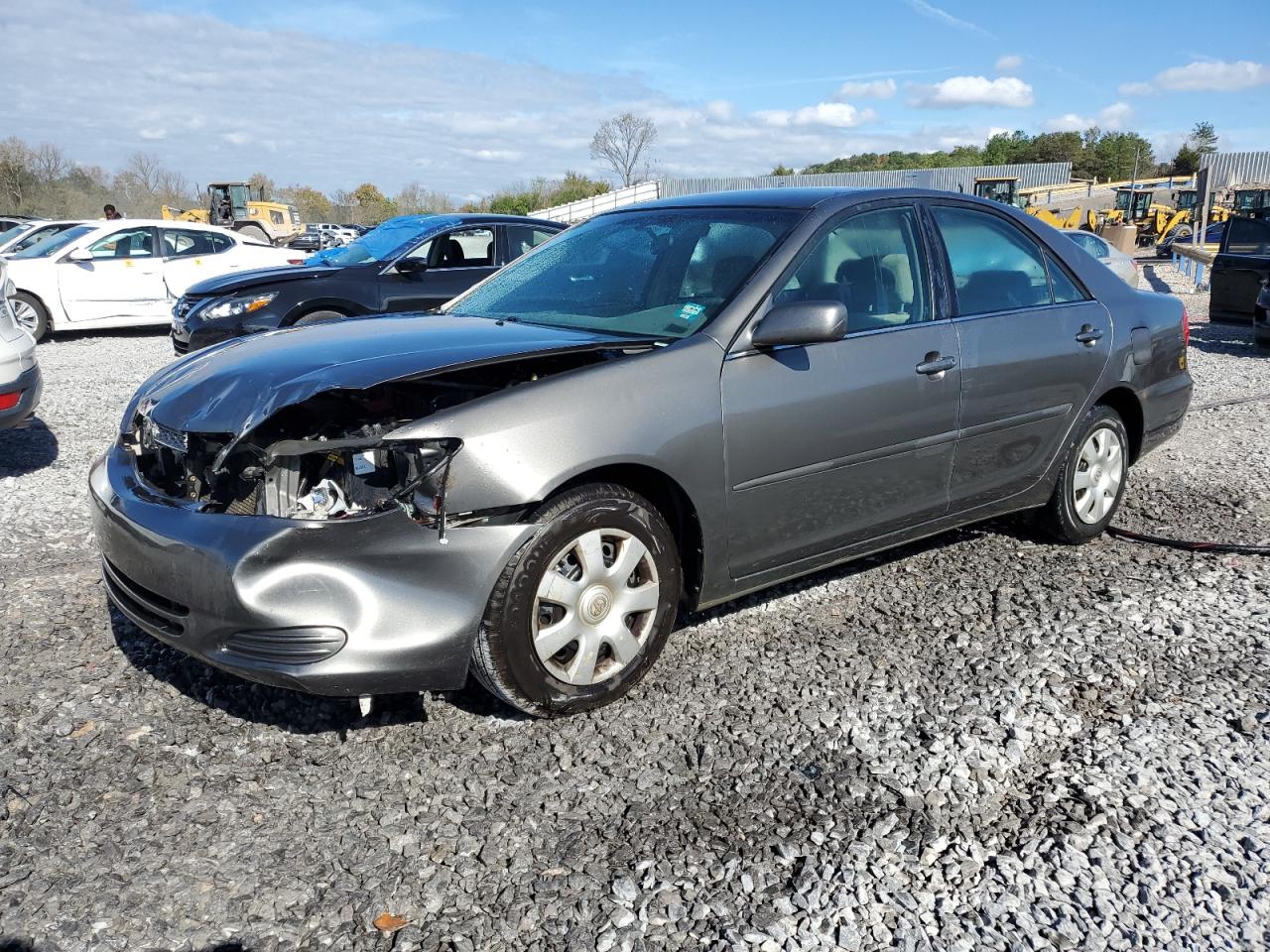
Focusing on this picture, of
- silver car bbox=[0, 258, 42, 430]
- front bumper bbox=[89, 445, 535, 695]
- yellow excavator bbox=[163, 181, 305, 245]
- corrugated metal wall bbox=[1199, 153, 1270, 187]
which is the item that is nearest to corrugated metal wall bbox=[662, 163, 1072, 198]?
corrugated metal wall bbox=[1199, 153, 1270, 187]

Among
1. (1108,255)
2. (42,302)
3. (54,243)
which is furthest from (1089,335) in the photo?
(54,243)

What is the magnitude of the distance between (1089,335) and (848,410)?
165 cm

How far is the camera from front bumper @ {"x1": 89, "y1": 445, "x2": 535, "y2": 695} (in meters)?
2.81

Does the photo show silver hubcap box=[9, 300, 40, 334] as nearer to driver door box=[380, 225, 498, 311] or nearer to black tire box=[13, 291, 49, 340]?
black tire box=[13, 291, 49, 340]

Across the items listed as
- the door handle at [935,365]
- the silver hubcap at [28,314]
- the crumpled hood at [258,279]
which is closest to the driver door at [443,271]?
the crumpled hood at [258,279]

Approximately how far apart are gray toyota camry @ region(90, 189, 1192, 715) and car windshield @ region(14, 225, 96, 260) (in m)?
11.2

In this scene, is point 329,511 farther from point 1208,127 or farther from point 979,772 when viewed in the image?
point 1208,127

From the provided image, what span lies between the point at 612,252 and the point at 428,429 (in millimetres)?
1623

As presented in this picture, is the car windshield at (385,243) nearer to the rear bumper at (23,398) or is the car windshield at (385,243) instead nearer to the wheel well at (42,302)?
the rear bumper at (23,398)

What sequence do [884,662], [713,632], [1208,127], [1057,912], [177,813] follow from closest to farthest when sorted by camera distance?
[1057,912] → [177,813] → [884,662] → [713,632] → [1208,127]

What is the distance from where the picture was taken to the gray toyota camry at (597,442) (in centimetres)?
289

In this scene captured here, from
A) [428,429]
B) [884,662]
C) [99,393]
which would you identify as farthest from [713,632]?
[99,393]

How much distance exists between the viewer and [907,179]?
149ft

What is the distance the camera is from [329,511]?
9.66 feet
